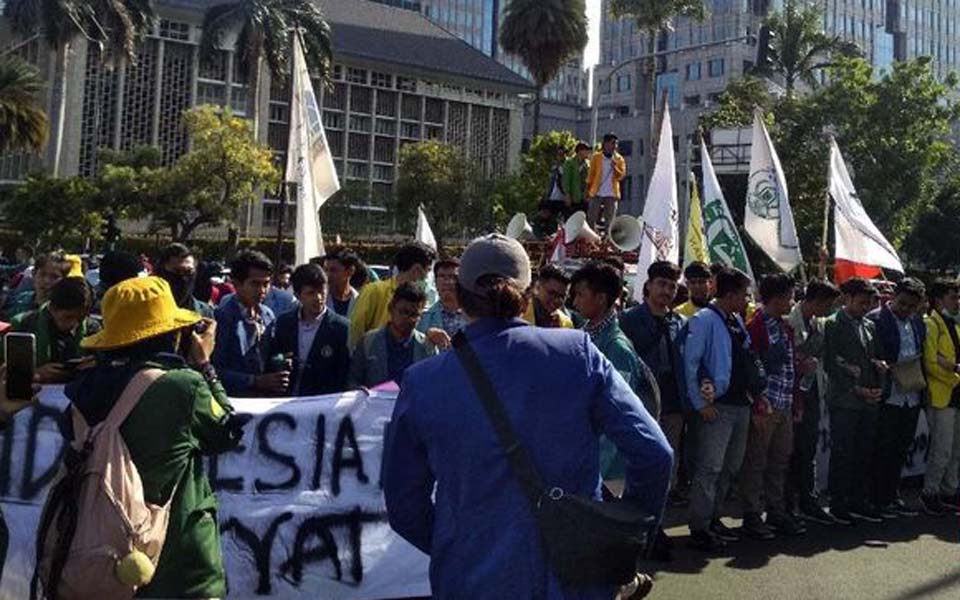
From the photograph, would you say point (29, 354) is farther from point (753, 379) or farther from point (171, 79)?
point (171, 79)

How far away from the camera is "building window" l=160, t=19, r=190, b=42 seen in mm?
66625

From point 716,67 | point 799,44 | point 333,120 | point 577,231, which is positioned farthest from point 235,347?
point 716,67

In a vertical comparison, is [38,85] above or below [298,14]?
below

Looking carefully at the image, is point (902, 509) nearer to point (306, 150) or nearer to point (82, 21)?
point (306, 150)

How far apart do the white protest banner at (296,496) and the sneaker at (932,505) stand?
527 centimetres

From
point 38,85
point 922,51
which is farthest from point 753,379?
point 922,51

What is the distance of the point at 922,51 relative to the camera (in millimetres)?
122375

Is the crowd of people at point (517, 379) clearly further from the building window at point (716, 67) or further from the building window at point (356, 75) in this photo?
the building window at point (716, 67)

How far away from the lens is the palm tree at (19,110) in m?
39.2

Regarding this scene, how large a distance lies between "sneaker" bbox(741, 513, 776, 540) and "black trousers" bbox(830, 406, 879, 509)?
101cm

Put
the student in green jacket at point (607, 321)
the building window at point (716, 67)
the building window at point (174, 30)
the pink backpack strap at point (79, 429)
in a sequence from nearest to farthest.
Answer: the pink backpack strap at point (79, 429) < the student in green jacket at point (607, 321) < the building window at point (174, 30) < the building window at point (716, 67)

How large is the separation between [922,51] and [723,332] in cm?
12747

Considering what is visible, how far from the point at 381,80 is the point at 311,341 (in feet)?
240

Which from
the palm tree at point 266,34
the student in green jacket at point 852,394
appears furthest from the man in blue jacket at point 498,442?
the palm tree at point 266,34
